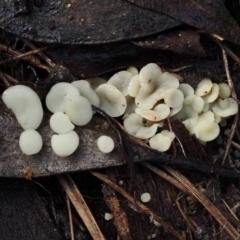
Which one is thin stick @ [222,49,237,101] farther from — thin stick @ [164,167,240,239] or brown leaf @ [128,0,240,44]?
thin stick @ [164,167,240,239]

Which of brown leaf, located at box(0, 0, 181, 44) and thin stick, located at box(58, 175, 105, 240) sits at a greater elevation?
brown leaf, located at box(0, 0, 181, 44)

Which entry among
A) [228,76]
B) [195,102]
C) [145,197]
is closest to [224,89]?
[228,76]

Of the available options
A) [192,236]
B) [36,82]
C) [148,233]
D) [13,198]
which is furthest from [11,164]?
[192,236]

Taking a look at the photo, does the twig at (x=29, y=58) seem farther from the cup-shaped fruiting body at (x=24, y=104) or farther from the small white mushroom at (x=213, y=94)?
the small white mushroom at (x=213, y=94)

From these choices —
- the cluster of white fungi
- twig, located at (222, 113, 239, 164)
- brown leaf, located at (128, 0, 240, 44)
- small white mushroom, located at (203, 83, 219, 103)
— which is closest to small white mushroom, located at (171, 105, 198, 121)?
the cluster of white fungi

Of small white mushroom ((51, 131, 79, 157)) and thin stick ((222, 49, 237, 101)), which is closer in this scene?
small white mushroom ((51, 131, 79, 157))

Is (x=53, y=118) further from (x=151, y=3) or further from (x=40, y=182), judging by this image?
(x=151, y=3)
